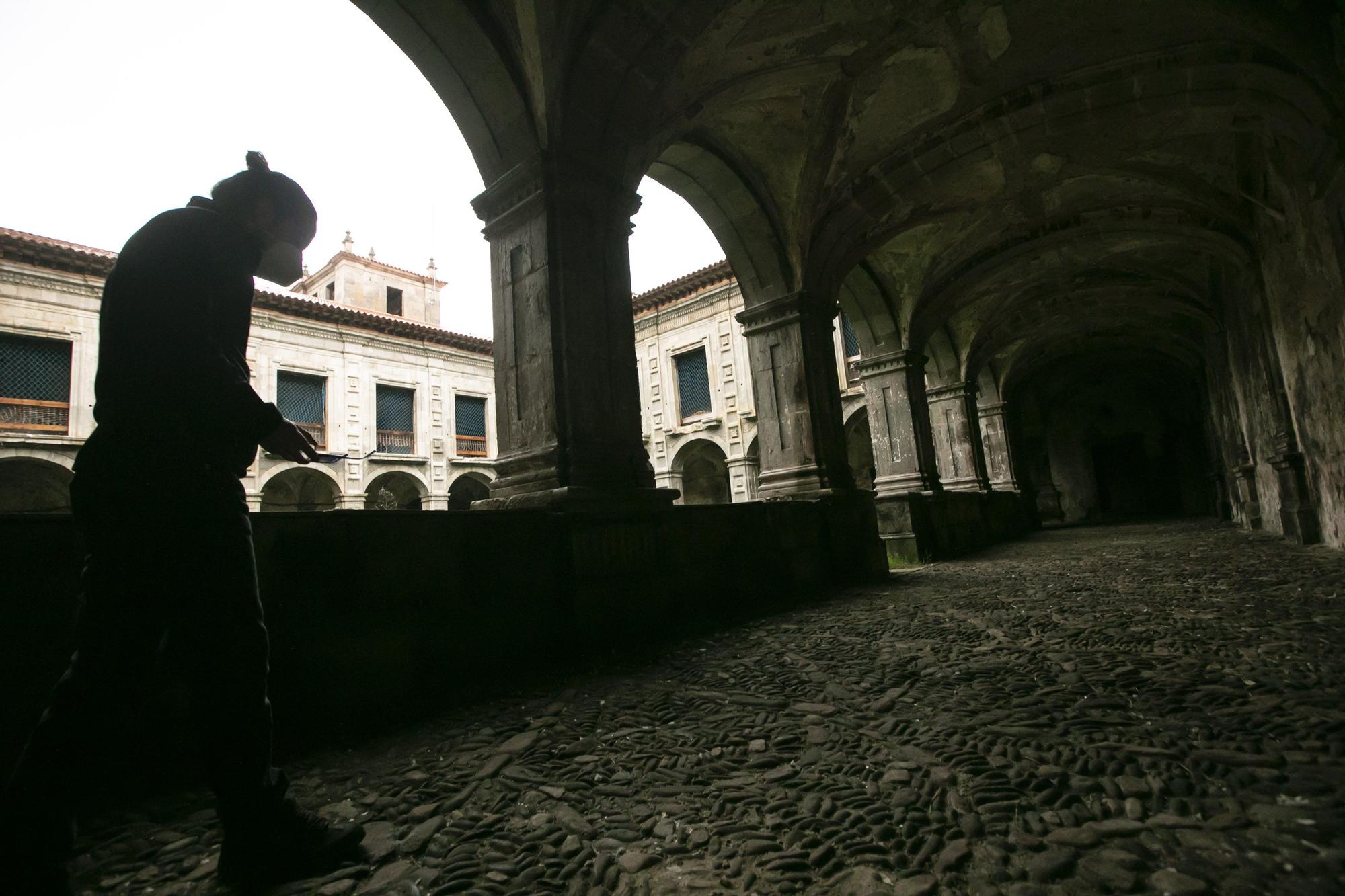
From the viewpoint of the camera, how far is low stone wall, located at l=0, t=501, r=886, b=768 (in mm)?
1787

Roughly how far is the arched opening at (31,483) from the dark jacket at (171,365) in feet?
54.8

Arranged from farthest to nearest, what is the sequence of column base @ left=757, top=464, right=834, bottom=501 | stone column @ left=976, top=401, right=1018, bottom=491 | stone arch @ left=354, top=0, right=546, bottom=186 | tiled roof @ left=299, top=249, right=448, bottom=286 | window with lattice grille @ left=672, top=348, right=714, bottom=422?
tiled roof @ left=299, top=249, right=448, bottom=286, window with lattice grille @ left=672, top=348, right=714, bottom=422, stone column @ left=976, top=401, right=1018, bottom=491, column base @ left=757, top=464, right=834, bottom=501, stone arch @ left=354, top=0, right=546, bottom=186

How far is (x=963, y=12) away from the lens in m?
5.05

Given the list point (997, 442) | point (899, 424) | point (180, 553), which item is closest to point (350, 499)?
point (899, 424)

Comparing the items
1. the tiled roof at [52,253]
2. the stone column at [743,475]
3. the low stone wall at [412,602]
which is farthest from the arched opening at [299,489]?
the low stone wall at [412,602]

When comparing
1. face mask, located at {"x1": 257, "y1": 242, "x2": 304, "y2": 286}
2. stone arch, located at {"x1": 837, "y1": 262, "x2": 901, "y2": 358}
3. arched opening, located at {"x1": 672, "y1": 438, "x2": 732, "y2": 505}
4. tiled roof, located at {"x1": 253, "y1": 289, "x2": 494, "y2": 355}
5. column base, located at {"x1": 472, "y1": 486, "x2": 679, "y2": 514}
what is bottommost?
column base, located at {"x1": 472, "y1": 486, "x2": 679, "y2": 514}

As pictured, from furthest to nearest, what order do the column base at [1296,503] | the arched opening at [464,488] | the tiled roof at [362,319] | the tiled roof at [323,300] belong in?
the arched opening at [464,488] < the tiled roof at [362,319] < the tiled roof at [323,300] < the column base at [1296,503]

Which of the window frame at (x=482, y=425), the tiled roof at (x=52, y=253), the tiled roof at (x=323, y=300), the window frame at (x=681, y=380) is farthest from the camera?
the window frame at (x=482, y=425)

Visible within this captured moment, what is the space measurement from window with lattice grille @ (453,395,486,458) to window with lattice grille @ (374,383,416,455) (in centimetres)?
140

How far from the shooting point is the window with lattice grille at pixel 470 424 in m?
20.5

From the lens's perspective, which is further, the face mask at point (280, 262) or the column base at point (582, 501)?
the column base at point (582, 501)

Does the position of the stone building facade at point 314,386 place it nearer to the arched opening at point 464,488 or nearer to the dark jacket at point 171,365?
the arched opening at point 464,488

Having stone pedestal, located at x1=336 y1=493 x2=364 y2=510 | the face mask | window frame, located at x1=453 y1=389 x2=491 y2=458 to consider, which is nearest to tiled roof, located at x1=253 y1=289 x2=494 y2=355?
window frame, located at x1=453 y1=389 x2=491 y2=458

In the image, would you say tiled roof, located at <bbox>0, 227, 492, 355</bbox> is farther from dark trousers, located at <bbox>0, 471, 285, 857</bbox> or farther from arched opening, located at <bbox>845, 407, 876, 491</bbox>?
dark trousers, located at <bbox>0, 471, 285, 857</bbox>
